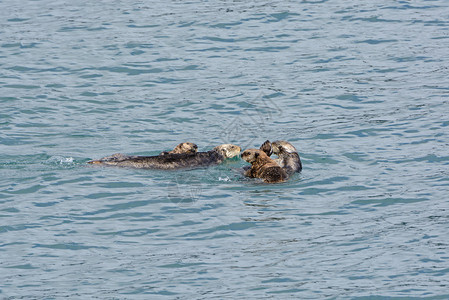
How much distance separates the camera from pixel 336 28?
19016 millimetres

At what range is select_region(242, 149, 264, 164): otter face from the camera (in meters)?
11.4

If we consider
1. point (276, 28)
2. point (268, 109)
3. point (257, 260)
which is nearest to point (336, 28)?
point (276, 28)

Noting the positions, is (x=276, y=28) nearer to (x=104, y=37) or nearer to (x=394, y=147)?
(x=104, y=37)

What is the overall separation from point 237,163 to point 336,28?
310 inches

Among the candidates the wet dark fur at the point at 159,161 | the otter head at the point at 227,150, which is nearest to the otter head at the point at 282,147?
the otter head at the point at 227,150

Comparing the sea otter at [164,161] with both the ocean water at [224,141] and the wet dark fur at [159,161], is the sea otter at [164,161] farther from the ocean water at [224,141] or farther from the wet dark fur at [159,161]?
the ocean water at [224,141]

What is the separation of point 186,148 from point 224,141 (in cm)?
136

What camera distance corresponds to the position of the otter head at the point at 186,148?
39.5 ft

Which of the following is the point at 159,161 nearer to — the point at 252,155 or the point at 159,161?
the point at 159,161

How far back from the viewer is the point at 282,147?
11867 mm

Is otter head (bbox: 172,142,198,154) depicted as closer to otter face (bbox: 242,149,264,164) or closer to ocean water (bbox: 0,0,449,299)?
ocean water (bbox: 0,0,449,299)

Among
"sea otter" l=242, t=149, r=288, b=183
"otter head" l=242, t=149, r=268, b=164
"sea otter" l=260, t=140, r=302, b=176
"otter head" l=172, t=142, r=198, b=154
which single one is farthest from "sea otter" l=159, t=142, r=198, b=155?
"sea otter" l=260, t=140, r=302, b=176

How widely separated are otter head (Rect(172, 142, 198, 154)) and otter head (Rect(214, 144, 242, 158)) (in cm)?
32

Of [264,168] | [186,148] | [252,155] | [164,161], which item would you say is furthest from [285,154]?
[164,161]
